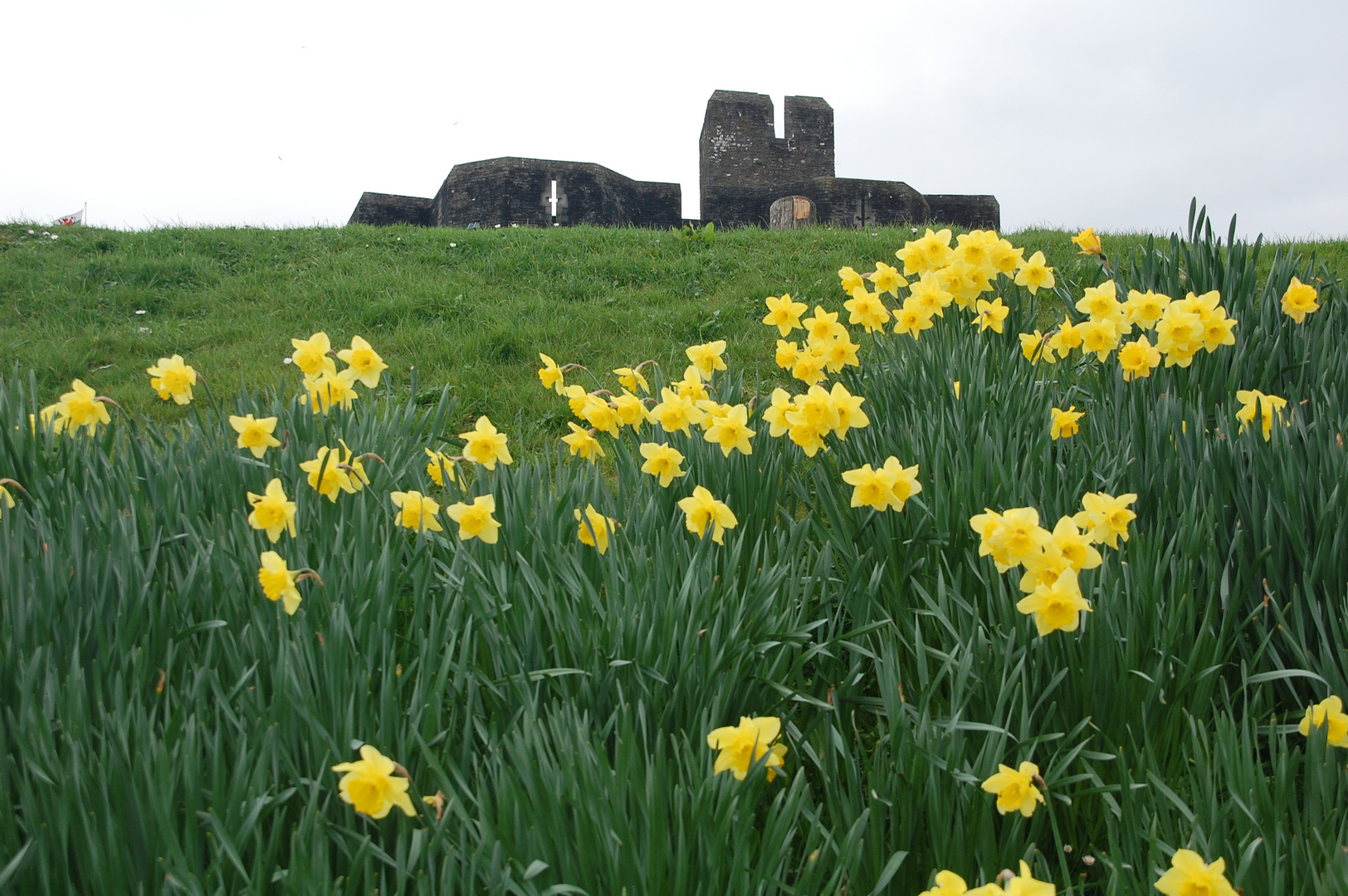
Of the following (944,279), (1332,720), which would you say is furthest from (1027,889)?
(944,279)

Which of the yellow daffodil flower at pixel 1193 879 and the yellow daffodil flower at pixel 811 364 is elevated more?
the yellow daffodil flower at pixel 811 364

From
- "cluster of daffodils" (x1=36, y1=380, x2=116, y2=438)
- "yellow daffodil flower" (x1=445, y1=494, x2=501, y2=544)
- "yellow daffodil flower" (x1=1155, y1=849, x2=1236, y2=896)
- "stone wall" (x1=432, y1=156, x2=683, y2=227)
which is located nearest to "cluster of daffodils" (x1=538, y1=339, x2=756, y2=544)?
"yellow daffodil flower" (x1=445, y1=494, x2=501, y2=544)

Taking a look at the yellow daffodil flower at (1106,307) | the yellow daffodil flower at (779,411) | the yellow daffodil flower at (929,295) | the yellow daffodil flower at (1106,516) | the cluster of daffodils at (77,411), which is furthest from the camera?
the yellow daffodil flower at (929,295)

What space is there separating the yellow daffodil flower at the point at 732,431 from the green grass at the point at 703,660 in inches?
4.9

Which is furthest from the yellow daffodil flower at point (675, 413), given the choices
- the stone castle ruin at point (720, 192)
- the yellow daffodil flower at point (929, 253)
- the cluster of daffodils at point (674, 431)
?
the stone castle ruin at point (720, 192)

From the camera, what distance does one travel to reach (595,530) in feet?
5.60

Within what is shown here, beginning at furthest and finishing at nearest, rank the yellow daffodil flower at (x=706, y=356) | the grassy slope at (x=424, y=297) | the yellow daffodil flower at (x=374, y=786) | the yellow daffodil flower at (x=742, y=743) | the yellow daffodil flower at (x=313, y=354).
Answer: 1. the grassy slope at (x=424, y=297)
2. the yellow daffodil flower at (x=706, y=356)
3. the yellow daffodil flower at (x=313, y=354)
4. the yellow daffodil flower at (x=742, y=743)
5. the yellow daffodil flower at (x=374, y=786)

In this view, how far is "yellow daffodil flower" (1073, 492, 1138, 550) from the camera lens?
58.4 inches

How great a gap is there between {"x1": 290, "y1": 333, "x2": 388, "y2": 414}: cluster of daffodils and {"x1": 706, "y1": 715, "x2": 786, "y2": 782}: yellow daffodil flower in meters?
1.48

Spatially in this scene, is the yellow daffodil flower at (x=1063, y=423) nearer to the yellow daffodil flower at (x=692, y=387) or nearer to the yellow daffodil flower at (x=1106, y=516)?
the yellow daffodil flower at (x=1106, y=516)

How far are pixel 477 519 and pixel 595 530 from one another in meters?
0.24

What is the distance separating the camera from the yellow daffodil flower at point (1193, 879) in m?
0.85

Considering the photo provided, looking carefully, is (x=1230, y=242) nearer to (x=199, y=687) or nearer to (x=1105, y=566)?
(x=1105, y=566)

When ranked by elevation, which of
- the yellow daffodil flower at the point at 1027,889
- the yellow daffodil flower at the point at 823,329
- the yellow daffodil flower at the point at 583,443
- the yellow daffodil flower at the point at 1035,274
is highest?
the yellow daffodil flower at the point at 1035,274
